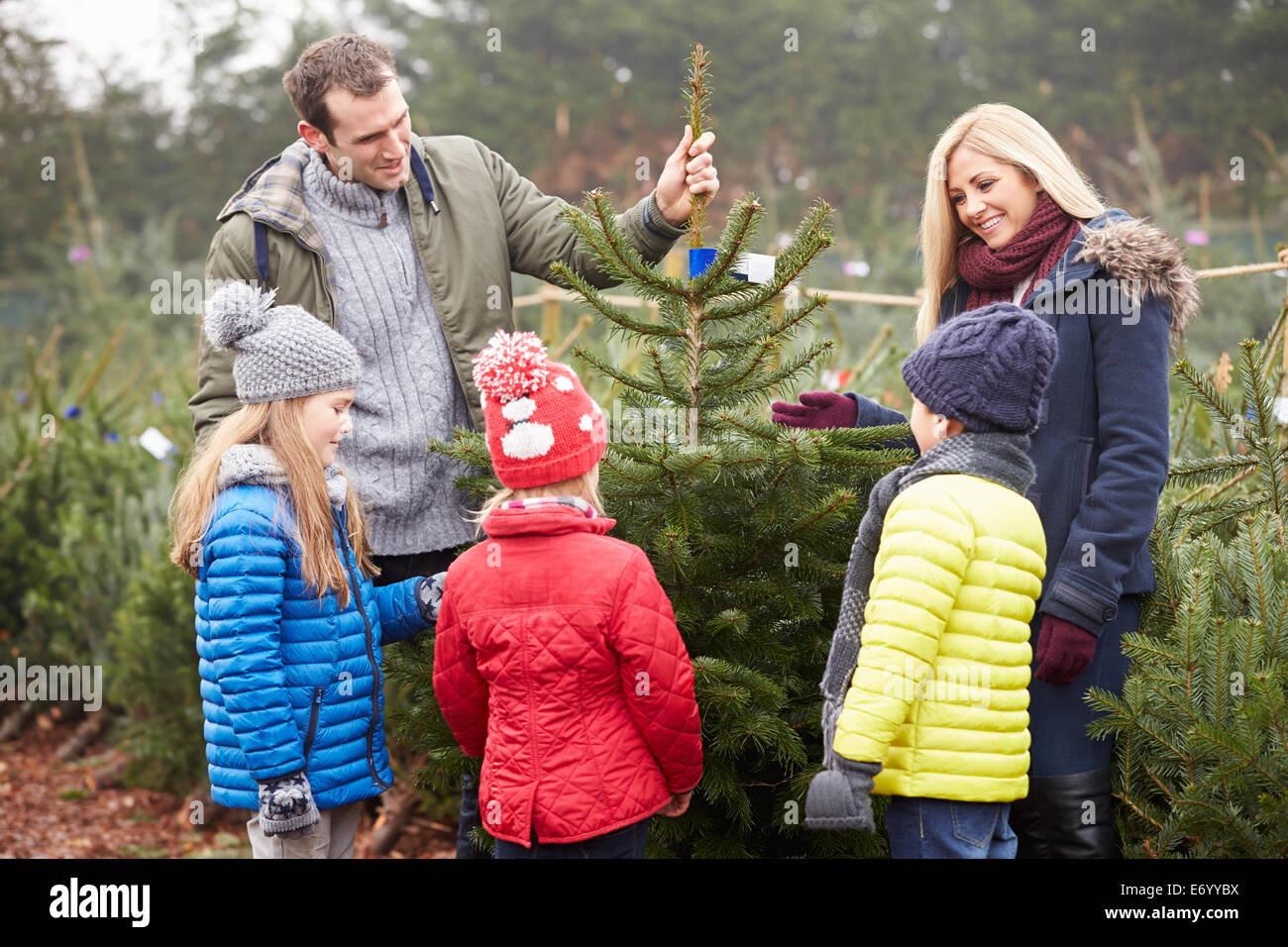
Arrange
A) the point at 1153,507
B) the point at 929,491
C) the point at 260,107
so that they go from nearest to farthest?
the point at 929,491 < the point at 1153,507 < the point at 260,107

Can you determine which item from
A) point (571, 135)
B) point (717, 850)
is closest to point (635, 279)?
point (717, 850)

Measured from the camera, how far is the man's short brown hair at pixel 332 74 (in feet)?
9.48

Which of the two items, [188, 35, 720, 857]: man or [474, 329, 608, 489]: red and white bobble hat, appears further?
[188, 35, 720, 857]: man

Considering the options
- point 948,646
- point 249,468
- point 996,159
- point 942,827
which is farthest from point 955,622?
point 249,468

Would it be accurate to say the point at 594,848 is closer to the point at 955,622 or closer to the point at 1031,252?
the point at 955,622

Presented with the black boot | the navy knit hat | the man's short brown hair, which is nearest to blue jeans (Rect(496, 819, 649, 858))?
the black boot

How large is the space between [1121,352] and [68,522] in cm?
503

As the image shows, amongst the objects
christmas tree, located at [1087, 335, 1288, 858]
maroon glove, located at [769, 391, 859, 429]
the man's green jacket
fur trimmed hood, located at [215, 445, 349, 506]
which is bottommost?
christmas tree, located at [1087, 335, 1288, 858]

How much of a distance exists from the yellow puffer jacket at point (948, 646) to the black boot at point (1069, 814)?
23 cm

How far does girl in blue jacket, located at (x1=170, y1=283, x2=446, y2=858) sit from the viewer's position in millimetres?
2447

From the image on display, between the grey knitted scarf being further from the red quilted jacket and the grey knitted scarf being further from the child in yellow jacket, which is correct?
the red quilted jacket

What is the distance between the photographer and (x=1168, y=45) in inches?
609

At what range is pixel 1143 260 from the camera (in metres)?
2.40

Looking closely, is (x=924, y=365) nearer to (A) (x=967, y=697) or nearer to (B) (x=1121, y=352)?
(B) (x=1121, y=352)
